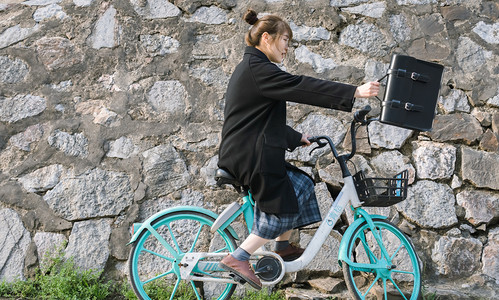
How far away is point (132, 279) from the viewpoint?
3031 millimetres

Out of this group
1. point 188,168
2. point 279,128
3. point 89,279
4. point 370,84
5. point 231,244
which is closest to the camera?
point 370,84

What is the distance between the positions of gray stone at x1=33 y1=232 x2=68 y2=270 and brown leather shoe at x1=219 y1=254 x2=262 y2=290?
1.21 m

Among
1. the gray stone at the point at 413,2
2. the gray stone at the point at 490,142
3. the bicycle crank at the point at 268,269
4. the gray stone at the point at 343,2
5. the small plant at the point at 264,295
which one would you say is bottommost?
the small plant at the point at 264,295

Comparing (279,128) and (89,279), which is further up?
(279,128)

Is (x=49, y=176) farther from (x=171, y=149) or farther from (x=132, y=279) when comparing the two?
(x=132, y=279)

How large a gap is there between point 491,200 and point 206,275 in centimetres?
207

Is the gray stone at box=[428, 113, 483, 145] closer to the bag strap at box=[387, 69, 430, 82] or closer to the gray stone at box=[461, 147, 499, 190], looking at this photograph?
the gray stone at box=[461, 147, 499, 190]

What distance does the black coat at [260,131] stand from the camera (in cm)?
285

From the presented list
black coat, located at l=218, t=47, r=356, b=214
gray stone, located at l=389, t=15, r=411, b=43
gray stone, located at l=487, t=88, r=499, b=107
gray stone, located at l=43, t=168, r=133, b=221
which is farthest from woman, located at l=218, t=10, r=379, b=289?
gray stone, located at l=487, t=88, r=499, b=107

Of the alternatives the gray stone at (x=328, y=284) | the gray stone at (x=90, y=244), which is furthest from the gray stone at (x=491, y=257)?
the gray stone at (x=90, y=244)

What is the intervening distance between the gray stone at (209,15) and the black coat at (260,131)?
3.52 ft

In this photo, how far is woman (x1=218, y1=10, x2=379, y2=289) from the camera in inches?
111

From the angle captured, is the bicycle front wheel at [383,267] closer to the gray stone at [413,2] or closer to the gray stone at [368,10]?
the gray stone at [368,10]

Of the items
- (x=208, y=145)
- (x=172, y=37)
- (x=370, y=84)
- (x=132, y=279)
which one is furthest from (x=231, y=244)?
(x=172, y=37)
